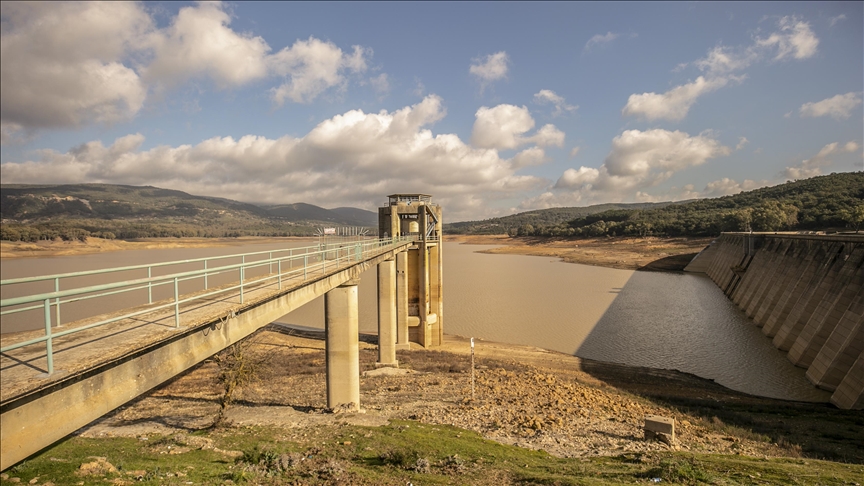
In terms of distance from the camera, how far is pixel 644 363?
24.0 meters

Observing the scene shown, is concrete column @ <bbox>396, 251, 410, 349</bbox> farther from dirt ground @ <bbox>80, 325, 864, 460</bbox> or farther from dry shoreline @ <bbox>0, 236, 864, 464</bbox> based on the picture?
dirt ground @ <bbox>80, 325, 864, 460</bbox>

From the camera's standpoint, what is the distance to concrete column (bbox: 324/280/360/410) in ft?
46.7

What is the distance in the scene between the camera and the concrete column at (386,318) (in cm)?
2147

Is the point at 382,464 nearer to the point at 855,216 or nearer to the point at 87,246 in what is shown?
the point at 855,216

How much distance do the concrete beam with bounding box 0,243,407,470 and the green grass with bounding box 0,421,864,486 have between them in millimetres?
3341

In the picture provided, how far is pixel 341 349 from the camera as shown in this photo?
14.3 m

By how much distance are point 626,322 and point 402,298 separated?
1974cm

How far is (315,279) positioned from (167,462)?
525 cm

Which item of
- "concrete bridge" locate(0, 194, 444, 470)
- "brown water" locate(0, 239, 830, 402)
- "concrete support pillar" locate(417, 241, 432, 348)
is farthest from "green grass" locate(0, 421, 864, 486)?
"concrete support pillar" locate(417, 241, 432, 348)

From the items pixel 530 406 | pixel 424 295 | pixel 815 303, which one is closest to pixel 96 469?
pixel 530 406

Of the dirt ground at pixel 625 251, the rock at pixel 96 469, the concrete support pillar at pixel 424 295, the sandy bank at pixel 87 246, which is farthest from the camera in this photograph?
the sandy bank at pixel 87 246

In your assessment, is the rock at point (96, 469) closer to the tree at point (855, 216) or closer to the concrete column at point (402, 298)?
the concrete column at point (402, 298)

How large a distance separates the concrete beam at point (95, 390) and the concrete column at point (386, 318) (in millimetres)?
13502

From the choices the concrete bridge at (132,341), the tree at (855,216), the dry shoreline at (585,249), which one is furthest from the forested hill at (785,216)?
the concrete bridge at (132,341)
